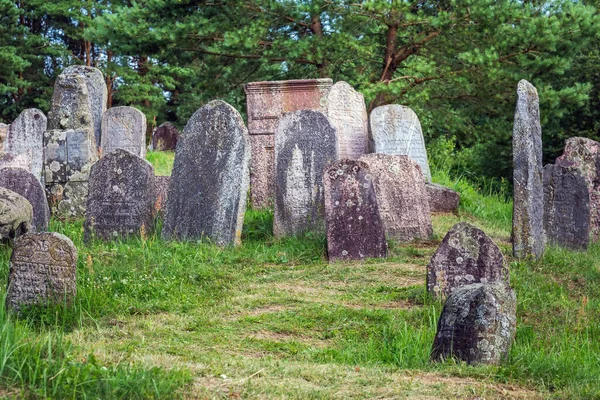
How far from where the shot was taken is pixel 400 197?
11.0 m

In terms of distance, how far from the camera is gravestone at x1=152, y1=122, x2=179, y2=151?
73.8 ft

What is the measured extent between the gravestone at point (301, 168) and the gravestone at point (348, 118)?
288cm

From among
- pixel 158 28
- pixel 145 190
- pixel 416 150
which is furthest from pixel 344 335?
pixel 158 28

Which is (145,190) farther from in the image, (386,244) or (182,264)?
(386,244)

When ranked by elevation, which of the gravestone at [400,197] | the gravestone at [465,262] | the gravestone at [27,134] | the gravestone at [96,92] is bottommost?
the gravestone at [465,262]

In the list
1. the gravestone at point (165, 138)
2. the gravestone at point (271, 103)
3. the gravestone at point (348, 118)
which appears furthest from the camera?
the gravestone at point (165, 138)

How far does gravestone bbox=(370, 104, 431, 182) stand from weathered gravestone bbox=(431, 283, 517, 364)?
27.2 ft

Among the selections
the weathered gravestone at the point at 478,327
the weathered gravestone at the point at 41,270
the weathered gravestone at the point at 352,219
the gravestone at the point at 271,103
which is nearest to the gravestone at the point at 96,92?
the gravestone at the point at 271,103

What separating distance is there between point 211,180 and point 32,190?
211cm

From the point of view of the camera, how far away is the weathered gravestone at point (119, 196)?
33.9 ft

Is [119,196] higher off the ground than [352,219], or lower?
higher

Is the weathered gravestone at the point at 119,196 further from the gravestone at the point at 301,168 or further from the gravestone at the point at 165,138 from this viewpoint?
the gravestone at the point at 165,138

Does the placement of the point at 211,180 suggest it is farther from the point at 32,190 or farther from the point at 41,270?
the point at 41,270

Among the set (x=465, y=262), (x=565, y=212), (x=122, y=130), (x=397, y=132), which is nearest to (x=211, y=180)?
(x=465, y=262)
